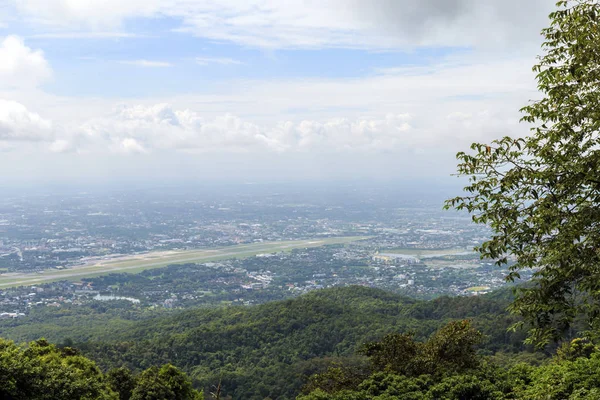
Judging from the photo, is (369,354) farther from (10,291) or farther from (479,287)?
(10,291)

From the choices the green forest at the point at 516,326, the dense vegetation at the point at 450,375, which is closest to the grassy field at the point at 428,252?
the green forest at the point at 516,326

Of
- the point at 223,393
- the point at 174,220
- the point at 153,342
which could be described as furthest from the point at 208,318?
the point at 174,220

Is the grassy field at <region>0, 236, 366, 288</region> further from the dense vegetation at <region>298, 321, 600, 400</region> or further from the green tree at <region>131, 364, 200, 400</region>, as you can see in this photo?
the dense vegetation at <region>298, 321, 600, 400</region>

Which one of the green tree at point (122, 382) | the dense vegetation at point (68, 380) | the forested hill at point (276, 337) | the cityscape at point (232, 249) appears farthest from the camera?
the cityscape at point (232, 249)

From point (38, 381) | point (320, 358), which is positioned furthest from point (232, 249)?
point (38, 381)

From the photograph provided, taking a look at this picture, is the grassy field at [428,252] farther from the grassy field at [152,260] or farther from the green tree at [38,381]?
the green tree at [38,381]

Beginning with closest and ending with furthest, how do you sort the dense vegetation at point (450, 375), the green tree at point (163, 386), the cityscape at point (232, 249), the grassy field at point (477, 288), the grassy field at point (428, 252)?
1. the dense vegetation at point (450, 375)
2. the green tree at point (163, 386)
3. the grassy field at point (477, 288)
4. the cityscape at point (232, 249)
5. the grassy field at point (428, 252)

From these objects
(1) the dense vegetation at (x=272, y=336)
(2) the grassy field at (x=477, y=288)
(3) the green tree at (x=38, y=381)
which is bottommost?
(2) the grassy field at (x=477, y=288)
